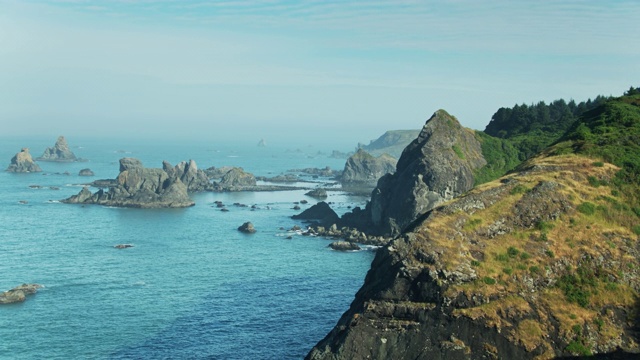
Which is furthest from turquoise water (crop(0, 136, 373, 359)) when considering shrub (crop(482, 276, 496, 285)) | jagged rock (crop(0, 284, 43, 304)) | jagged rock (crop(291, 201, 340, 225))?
shrub (crop(482, 276, 496, 285))

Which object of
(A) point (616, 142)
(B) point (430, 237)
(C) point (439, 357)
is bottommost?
(C) point (439, 357)

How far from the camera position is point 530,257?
6931 cm

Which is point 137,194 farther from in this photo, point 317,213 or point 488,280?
point 488,280

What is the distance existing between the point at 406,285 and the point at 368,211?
93.4 metres

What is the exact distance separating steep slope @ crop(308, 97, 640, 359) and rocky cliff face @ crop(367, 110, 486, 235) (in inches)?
2422

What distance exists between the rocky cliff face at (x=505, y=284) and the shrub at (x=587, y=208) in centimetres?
12

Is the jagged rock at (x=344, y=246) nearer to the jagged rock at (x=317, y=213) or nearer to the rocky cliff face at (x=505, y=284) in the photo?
the jagged rock at (x=317, y=213)

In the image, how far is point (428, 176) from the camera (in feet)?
473

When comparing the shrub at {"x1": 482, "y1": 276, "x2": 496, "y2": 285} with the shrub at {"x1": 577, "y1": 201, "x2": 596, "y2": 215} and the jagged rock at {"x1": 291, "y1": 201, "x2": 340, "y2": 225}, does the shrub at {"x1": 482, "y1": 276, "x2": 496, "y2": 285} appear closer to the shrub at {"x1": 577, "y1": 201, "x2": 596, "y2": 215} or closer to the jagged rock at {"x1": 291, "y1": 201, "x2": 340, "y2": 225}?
the shrub at {"x1": 577, "y1": 201, "x2": 596, "y2": 215}

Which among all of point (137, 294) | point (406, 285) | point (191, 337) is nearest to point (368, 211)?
point (137, 294)

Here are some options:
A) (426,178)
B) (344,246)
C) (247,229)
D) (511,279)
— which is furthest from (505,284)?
(247,229)

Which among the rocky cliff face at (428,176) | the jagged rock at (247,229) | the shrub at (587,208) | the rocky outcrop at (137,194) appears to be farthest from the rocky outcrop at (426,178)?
the shrub at (587,208)

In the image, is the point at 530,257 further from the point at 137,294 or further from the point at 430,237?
the point at 137,294

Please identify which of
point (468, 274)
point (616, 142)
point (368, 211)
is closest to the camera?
point (468, 274)
